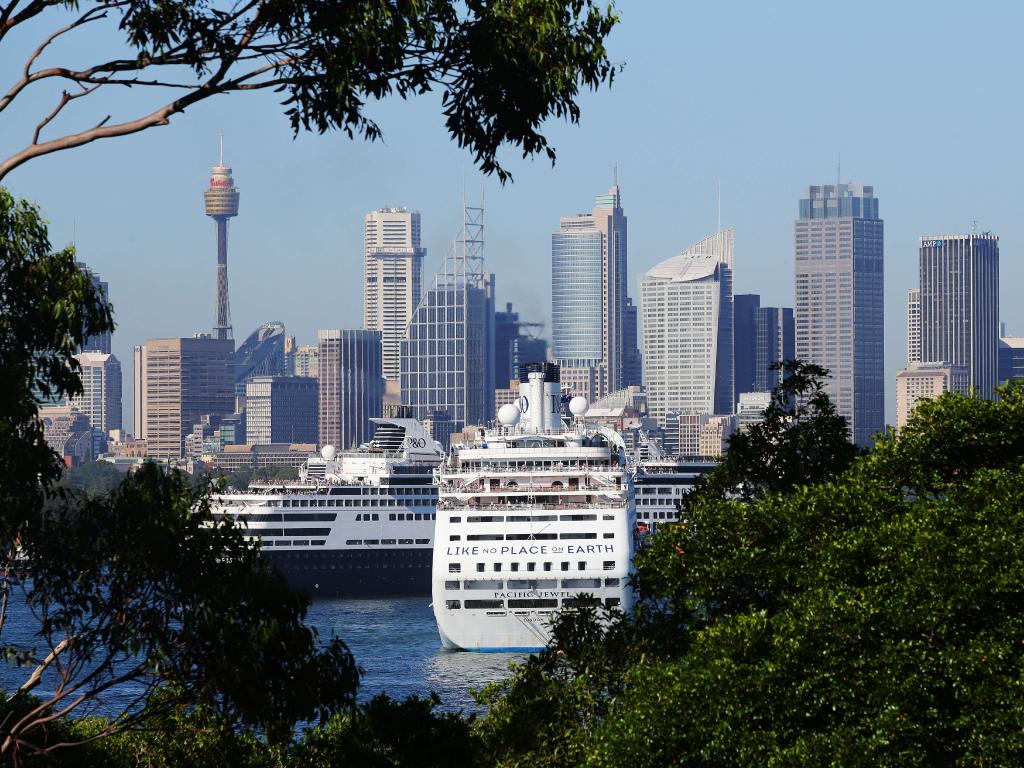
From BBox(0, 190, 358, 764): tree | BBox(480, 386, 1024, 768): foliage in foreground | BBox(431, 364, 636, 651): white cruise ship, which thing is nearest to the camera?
BBox(0, 190, 358, 764): tree

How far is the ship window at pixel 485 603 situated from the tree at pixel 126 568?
4844 cm

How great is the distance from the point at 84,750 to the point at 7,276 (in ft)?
28.7

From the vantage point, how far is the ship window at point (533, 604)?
210ft

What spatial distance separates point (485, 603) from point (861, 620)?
47417mm

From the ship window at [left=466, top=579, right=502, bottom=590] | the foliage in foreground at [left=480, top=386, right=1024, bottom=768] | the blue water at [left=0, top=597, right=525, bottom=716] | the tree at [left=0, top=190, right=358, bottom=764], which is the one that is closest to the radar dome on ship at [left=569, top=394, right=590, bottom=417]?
the blue water at [left=0, top=597, right=525, bottom=716]

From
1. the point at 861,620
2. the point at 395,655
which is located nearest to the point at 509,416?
the point at 395,655

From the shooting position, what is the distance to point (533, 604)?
211 ft

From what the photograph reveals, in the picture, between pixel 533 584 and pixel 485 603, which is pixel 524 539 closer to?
pixel 533 584

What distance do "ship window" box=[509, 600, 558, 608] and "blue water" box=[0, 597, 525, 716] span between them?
1.62 meters

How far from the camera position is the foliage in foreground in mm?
17156

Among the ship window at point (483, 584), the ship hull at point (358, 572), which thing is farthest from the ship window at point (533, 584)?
the ship hull at point (358, 572)

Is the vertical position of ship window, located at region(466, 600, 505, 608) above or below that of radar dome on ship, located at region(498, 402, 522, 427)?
below

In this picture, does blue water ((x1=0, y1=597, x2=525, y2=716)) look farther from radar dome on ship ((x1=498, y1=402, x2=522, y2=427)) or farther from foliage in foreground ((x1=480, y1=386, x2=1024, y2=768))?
foliage in foreground ((x1=480, y1=386, x2=1024, y2=768))

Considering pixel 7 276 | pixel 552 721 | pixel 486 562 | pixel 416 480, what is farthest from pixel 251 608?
pixel 416 480
